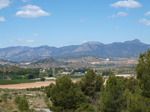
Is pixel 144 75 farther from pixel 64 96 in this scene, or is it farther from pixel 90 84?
pixel 90 84

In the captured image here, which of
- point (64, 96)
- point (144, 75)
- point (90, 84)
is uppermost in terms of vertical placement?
point (144, 75)

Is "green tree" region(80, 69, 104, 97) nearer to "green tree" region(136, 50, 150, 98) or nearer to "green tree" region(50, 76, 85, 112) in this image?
"green tree" region(50, 76, 85, 112)

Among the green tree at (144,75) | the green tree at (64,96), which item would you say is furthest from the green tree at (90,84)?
the green tree at (144,75)

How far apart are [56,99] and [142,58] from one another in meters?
13.2

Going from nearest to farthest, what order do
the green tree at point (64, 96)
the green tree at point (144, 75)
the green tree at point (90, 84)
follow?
the green tree at point (144, 75), the green tree at point (64, 96), the green tree at point (90, 84)

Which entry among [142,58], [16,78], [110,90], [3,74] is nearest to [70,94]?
[110,90]

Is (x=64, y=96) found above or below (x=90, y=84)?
below

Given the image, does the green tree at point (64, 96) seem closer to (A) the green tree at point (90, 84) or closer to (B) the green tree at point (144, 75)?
(A) the green tree at point (90, 84)

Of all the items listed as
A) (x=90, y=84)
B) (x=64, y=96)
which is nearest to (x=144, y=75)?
(x=64, y=96)

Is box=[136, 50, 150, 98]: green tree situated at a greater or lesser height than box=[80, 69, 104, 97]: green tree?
greater

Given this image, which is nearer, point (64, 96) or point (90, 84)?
point (64, 96)

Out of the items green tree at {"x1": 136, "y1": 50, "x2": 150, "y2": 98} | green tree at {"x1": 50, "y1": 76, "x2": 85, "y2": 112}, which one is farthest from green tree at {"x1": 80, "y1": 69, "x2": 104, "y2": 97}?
green tree at {"x1": 136, "y1": 50, "x2": 150, "y2": 98}

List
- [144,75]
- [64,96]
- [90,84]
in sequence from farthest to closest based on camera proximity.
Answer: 1. [90,84]
2. [64,96]
3. [144,75]

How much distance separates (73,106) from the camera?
3028 cm
